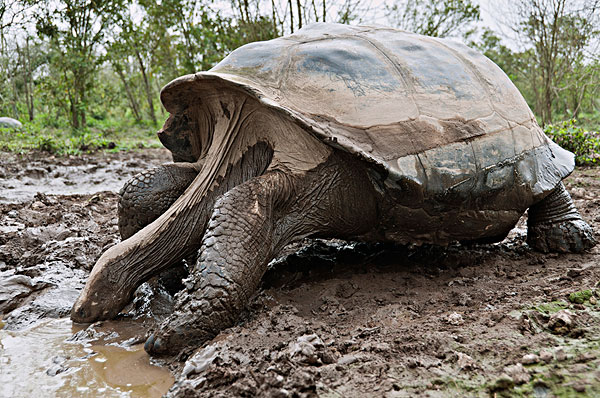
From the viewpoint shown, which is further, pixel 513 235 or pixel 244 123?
pixel 513 235

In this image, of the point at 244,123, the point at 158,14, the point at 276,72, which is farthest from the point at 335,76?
the point at 158,14

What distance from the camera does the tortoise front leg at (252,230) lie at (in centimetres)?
220

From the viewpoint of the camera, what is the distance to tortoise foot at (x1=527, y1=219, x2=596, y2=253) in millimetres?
3197

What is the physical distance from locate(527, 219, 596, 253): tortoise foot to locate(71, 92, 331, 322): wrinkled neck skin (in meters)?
1.79

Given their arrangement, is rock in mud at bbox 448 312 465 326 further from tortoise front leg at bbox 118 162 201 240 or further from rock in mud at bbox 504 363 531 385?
tortoise front leg at bbox 118 162 201 240

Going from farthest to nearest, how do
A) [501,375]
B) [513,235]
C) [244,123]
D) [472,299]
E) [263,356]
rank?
[513,235]
[244,123]
[472,299]
[263,356]
[501,375]

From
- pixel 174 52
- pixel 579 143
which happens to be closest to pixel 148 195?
pixel 579 143

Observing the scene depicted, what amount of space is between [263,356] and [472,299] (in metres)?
1.21

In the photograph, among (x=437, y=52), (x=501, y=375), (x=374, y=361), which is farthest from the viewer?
(x=437, y=52)

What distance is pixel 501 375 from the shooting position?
1.58 meters

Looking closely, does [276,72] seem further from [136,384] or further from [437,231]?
[136,384]

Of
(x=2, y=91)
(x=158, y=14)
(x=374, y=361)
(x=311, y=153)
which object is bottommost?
(x=374, y=361)

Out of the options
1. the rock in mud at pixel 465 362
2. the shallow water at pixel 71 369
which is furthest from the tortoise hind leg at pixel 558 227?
the shallow water at pixel 71 369

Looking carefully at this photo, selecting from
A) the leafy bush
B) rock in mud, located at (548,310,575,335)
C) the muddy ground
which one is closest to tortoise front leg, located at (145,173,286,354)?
the muddy ground
